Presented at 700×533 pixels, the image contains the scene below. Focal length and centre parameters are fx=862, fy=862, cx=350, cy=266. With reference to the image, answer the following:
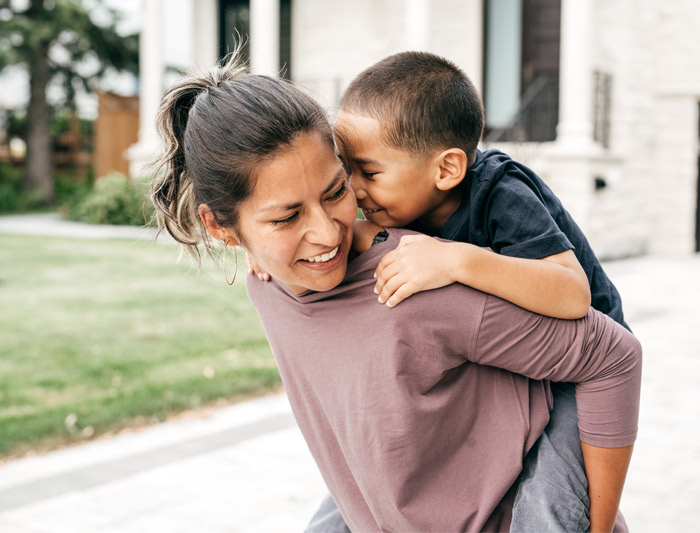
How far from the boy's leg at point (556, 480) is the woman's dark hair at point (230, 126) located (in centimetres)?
70

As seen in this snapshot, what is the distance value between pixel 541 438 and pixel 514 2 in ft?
47.0

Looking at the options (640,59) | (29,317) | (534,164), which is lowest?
(29,317)

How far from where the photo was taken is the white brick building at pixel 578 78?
1301 centimetres

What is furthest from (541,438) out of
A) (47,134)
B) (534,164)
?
(47,134)

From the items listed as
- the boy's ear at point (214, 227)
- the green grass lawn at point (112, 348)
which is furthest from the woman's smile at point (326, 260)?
the green grass lawn at point (112, 348)

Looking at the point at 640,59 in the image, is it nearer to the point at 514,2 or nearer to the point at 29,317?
the point at 514,2

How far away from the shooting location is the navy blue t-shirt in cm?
171

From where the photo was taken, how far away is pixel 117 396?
5859 mm

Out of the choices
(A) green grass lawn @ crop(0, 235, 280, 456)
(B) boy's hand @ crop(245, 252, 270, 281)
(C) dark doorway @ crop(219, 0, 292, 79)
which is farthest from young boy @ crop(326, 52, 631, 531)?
(C) dark doorway @ crop(219, 0, 292, 79)

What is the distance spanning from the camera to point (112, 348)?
721 centimetres

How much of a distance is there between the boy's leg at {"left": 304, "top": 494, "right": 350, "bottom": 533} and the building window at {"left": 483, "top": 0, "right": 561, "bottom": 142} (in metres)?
12.3

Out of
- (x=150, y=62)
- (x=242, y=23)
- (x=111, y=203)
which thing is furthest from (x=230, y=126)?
(x=242, y=23)

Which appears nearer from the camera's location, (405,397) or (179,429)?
(405,397)

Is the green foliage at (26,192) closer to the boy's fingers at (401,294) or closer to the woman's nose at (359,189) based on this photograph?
the woman's nose at (359,189)
